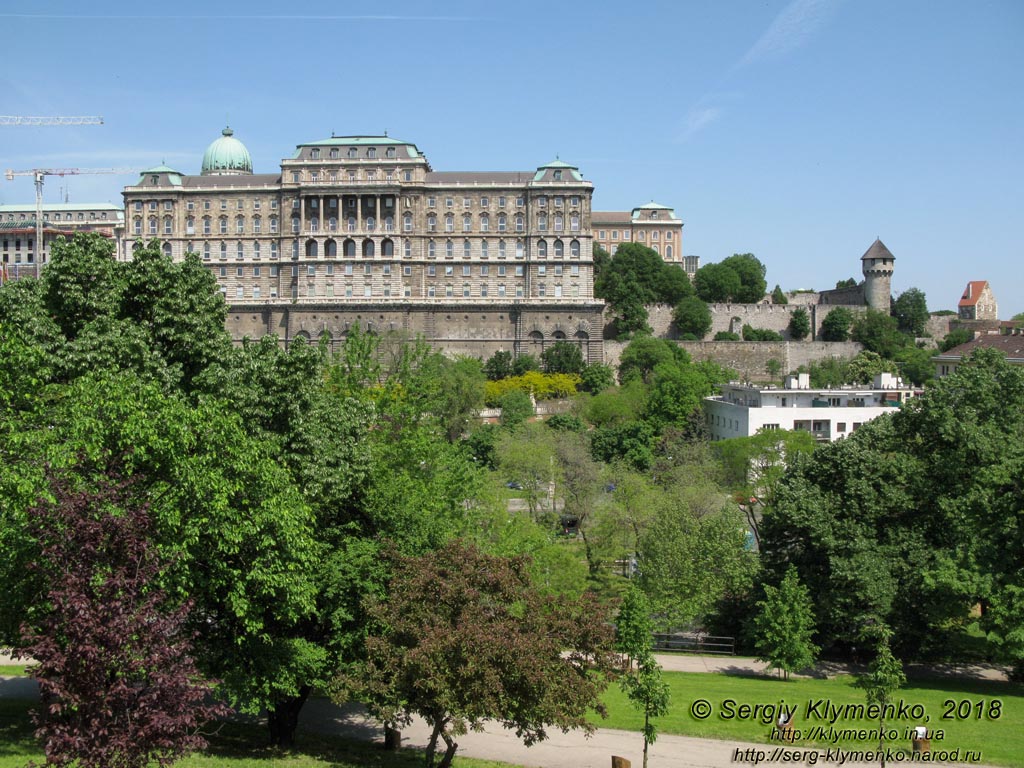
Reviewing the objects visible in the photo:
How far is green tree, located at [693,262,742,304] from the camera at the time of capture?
108812 millimetres

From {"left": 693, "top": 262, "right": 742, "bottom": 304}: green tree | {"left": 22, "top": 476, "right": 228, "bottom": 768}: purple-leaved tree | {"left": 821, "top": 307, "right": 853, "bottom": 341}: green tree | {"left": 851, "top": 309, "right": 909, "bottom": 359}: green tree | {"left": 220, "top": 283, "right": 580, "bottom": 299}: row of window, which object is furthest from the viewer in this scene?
{"left": 693, "top": 262, "right": 742, "bottom": 304}: green tree

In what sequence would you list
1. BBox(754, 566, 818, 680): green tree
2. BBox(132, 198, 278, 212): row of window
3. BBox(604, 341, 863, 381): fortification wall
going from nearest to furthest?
BBox(754, 566, 818, 680): green tree
BBox(604, 341, 863, 381): fortification wall
BBox(132, 198, 278, 212): row of window

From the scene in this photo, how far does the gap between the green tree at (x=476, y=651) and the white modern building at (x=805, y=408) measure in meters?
46.6

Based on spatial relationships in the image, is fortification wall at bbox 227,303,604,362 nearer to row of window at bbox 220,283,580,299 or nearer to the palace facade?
the palace facade

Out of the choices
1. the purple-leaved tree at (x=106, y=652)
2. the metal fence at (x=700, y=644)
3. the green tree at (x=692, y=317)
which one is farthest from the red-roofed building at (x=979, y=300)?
the purple-leaved tree at (x=106, y=652)

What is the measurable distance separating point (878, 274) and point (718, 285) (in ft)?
56.1

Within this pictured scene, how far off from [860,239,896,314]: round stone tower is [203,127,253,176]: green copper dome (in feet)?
230

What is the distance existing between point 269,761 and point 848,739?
39.8 ft

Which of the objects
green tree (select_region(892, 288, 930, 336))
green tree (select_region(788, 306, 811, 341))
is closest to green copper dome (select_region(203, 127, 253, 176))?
green tree (select_region(788, 306, 811, 341))

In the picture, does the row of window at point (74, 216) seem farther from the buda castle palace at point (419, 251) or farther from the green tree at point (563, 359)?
the green tree at point (563, 359)

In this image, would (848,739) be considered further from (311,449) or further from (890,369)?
(890,369)

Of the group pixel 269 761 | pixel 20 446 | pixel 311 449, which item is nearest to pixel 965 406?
pixel 311 449

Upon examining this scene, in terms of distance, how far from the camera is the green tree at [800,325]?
104938 millimetres

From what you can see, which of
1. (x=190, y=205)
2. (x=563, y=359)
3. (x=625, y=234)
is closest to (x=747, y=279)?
(x=625, y=234)
